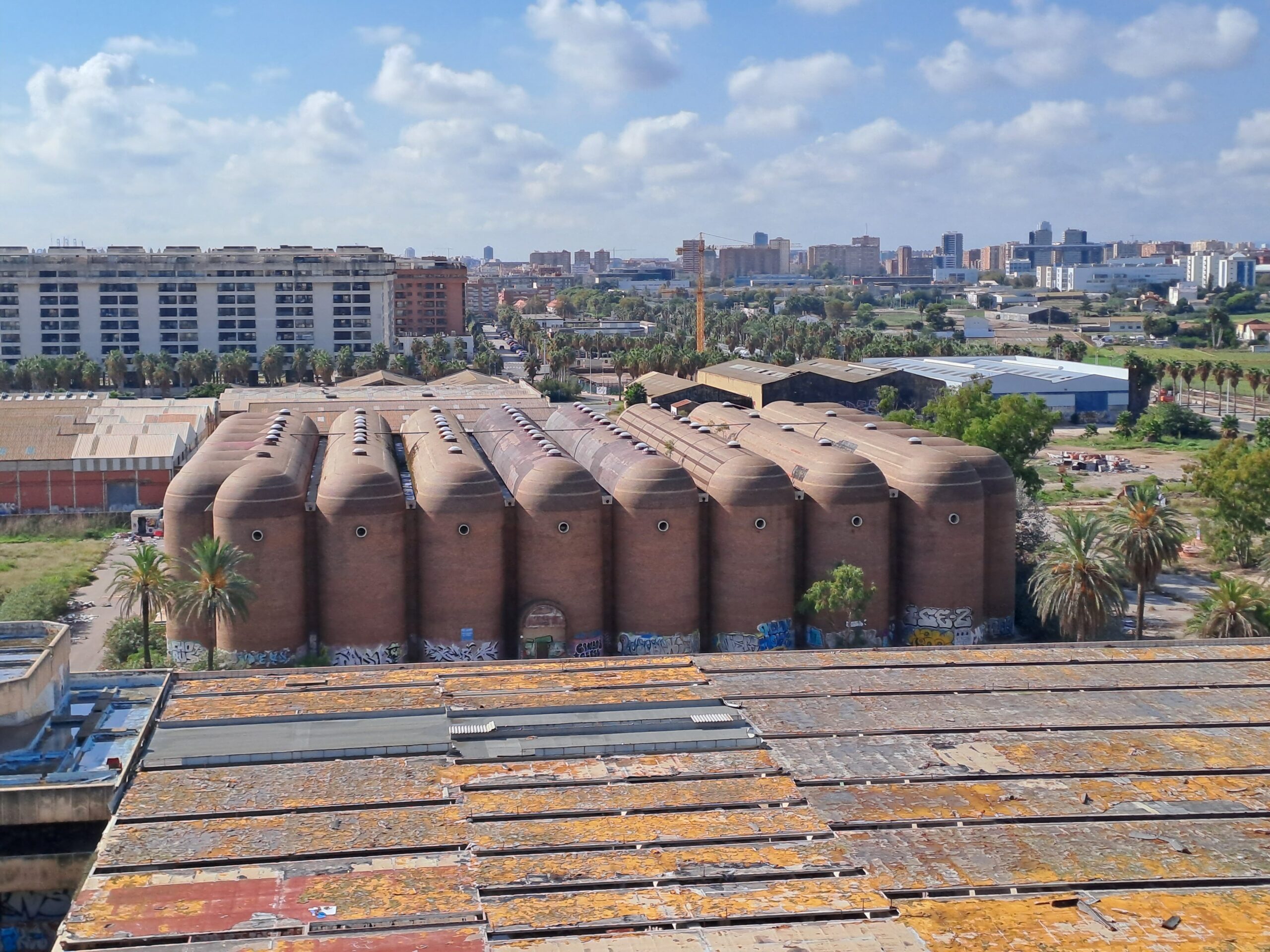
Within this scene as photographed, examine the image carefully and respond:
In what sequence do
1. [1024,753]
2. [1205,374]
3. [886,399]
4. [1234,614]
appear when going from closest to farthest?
[1024,753], [1234,614], [886,399], [1205,374]

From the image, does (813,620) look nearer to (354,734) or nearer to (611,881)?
(354,734)

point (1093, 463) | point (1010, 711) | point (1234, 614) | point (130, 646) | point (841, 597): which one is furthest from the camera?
point (1093, 463)

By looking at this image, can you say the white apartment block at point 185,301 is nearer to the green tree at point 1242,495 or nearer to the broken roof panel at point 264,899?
the green tree at point 1242,495

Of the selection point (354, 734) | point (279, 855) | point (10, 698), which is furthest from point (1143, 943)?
point (10, 698)

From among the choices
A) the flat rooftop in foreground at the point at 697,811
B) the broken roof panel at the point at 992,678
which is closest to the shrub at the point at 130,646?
the flat rooftop in foreground at the point at 697,811

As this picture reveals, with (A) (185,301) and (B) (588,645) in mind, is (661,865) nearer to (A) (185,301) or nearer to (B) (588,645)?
(B) (588,645)

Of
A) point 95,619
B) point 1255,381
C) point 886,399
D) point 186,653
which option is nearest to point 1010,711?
point 186,653
